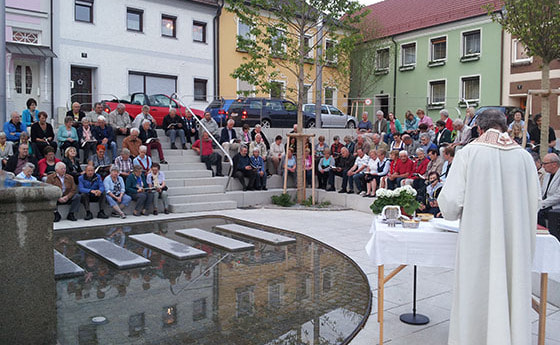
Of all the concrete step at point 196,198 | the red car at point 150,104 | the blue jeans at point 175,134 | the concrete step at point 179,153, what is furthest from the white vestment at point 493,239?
the red car at point 150,104

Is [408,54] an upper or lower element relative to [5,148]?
upper

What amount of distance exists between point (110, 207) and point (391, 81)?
23.8 metres

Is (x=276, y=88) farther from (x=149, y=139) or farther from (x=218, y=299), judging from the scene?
(x=218, y=299)

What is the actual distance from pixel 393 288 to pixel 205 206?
7.34 meters

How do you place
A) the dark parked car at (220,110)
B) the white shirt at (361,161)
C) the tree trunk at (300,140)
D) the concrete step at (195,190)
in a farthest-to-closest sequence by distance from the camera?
the dark parked car at (220,110)
the white shirt at (361,161)
the tree trunk at (300,140)
the concrete step at (195,190)

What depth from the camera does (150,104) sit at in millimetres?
18328

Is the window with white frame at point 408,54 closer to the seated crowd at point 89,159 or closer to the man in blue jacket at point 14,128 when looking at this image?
the seated crowd at point 89,159

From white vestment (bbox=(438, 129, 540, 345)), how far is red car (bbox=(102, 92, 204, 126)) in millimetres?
13819

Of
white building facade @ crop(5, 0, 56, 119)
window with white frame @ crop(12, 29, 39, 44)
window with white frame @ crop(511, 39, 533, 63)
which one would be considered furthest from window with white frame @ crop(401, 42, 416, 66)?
window with white frame @ crop(12, 29, 39, 44)

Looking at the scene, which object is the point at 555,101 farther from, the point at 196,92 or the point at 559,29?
the point at 196,92

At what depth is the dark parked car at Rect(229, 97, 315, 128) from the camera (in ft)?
61.7

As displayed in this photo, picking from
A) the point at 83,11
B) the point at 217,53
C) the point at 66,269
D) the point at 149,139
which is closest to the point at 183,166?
the point at 149,139

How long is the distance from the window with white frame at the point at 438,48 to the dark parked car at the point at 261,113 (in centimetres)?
1338

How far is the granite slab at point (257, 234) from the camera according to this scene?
29.1 ft
